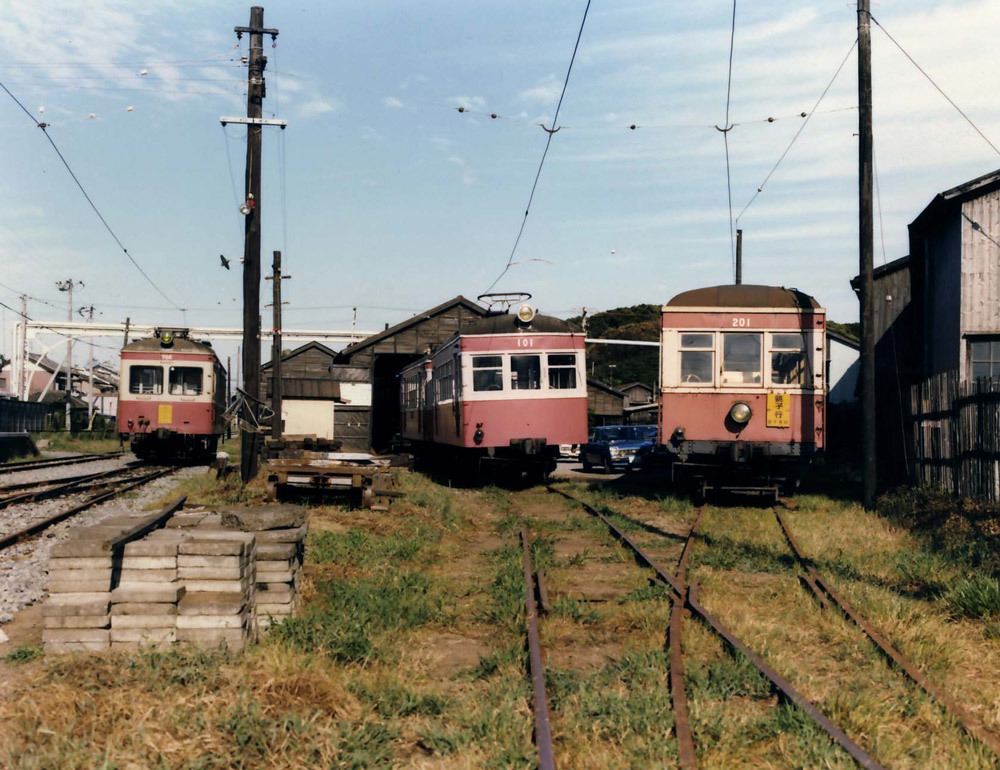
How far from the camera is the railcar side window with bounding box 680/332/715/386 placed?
49.9ft

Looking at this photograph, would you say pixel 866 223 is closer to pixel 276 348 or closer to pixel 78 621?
pixel 78 621

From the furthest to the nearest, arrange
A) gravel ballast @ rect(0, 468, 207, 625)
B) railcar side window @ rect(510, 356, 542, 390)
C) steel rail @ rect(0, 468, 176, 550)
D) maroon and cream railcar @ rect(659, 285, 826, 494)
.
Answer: railcar side window @ rect(510, 356, 542, 390) < maroon and cream railcar @ rect(659, 285, 826, 494) < steel rail @ rect(0, 468, 176, 550) < gravel ballast @ rect(0, 468, 207, 625)

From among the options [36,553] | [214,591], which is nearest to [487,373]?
[36,553]

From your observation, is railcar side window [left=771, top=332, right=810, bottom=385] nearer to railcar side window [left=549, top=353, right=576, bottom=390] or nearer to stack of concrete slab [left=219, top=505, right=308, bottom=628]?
railcar side window [left=549, top=353, right=576, bottom=390]

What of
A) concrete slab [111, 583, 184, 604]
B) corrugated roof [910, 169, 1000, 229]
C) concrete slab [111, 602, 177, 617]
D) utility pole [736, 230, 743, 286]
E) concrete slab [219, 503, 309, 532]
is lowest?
concrete slab [111, 602, 177, 617]

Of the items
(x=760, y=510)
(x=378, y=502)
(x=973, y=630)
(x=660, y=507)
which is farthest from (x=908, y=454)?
(x=973, y=630)

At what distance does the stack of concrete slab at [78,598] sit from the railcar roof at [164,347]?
67.5 feet

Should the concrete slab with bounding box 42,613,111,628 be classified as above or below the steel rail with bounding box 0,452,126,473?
above

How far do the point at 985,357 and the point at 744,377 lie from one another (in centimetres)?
491

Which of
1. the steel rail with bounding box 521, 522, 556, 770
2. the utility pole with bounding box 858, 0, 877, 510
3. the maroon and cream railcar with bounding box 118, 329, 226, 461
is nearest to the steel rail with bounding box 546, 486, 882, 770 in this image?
the steel rail with bounding box 521, 522, 556, 770

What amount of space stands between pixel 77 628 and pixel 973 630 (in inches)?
237

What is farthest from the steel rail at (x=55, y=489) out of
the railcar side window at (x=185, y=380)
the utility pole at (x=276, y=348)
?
the utility pole at (x=276, y=348)

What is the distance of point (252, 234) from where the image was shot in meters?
17.4

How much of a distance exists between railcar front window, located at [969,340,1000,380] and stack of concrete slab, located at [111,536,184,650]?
592 inches
